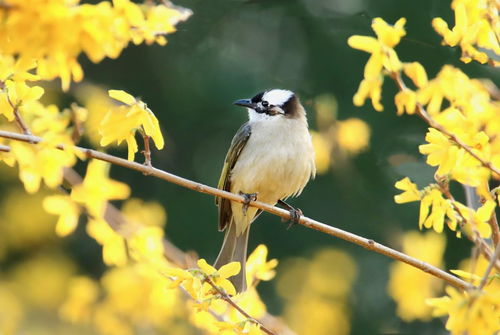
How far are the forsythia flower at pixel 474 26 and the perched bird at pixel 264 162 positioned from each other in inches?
63.4

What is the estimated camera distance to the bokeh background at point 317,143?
505 cm

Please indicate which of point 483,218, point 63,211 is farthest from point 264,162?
point 483,218

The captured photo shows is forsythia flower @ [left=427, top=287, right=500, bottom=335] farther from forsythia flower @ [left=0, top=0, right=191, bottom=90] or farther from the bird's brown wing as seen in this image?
the bird's brown wing

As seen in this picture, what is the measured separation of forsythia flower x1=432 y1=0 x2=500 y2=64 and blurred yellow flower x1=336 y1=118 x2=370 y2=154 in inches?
90.3

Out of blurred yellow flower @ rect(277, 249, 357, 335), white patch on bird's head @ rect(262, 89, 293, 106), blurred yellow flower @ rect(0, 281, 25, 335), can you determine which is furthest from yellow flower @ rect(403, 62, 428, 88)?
blurred yellow flower @ rect(277, 249, 357, 335)

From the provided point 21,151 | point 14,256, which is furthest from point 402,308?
point 14,256

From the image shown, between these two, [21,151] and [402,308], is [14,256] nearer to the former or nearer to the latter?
[402,308]

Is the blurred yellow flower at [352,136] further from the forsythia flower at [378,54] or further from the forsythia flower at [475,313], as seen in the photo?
the forsythia flower at [475,313]

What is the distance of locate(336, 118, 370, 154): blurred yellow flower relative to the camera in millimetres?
4566

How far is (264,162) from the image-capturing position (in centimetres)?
382

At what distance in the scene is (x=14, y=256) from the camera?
20.2 feet

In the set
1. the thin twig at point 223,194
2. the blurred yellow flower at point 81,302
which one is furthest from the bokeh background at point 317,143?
the thin twig at point 223,194

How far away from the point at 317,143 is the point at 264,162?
982 mm

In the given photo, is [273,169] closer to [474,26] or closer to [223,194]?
[223,194]
